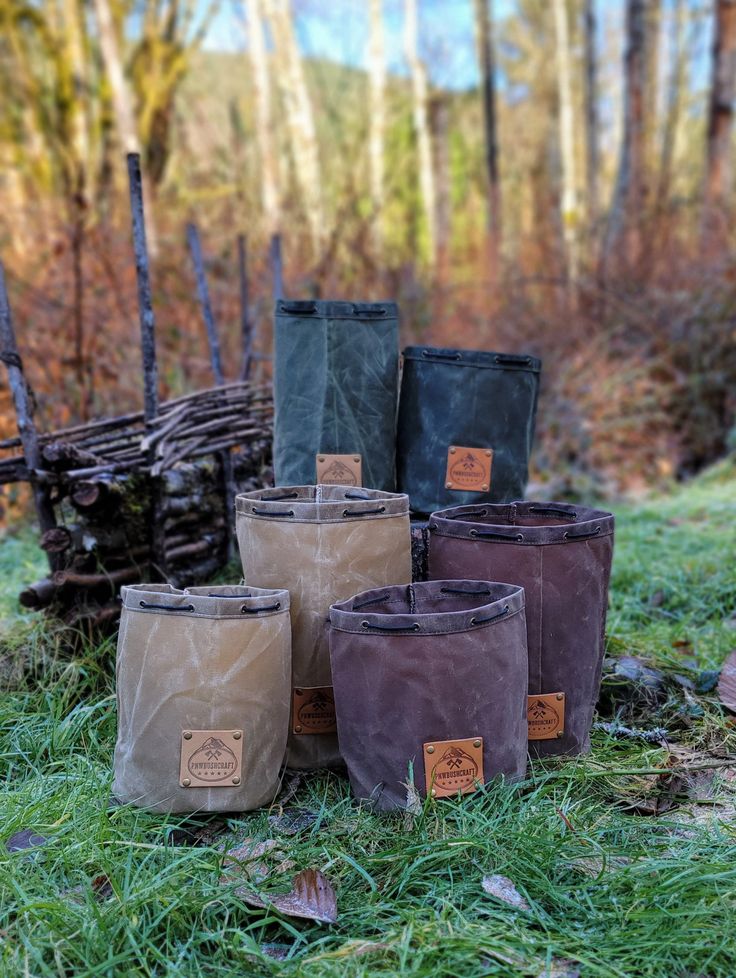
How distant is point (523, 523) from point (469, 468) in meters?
0.28

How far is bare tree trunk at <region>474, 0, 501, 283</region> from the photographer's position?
9865 mm

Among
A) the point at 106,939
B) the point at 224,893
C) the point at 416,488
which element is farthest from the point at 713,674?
the point at 106,939

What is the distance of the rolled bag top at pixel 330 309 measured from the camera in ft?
8.80

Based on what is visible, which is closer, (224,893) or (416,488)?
(224,893)

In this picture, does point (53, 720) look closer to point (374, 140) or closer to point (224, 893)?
point (224, 893)

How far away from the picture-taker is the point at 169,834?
1888 mm

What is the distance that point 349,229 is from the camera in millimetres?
9359

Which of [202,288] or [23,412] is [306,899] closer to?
[23,412]

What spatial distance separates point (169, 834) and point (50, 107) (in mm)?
12171

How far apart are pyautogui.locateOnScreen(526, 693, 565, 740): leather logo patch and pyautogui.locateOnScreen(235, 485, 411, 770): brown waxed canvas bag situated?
44cm

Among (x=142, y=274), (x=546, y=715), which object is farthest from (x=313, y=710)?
(x=142, y=274)

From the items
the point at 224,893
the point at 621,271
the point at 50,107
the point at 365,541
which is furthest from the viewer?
the point at 50,107

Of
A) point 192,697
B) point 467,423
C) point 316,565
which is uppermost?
point 467,423

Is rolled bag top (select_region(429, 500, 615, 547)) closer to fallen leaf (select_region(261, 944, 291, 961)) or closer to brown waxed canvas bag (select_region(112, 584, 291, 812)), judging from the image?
brown waxed canvas bag (select_region(112, 584, 291, 812))
